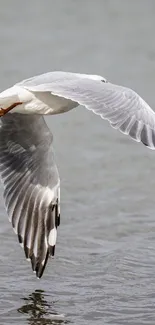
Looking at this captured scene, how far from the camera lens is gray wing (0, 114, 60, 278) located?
22.6ft

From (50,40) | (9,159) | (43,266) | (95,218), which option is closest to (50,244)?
(43,266)

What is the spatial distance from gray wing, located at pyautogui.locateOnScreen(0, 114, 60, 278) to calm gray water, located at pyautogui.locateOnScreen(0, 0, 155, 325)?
0.67ft

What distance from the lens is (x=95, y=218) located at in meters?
8.10

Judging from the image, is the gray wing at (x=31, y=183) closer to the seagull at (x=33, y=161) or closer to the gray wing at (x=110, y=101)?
the seagull at (x=33, y=161)

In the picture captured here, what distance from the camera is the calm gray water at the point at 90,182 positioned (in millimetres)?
6500

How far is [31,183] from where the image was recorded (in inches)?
279

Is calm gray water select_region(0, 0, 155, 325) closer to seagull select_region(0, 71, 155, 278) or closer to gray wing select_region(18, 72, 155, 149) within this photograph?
seagull select_region(0, 71, 155, 278)

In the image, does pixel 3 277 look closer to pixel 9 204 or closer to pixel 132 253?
pixel 9 204

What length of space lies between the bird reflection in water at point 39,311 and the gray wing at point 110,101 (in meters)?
1.21

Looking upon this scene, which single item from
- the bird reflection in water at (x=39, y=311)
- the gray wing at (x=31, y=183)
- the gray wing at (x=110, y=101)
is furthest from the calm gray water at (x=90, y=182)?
the gray wing at (x=110, y=101)

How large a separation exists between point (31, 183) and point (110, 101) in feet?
4.60

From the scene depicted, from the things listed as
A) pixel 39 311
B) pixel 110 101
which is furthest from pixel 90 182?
pixel 110 101

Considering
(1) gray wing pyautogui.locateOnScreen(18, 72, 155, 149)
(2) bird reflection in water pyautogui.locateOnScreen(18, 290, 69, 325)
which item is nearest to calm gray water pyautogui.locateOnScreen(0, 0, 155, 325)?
(2) bird reflection in water pyautogui.locateOnScreen(18, 290, 69, 325)

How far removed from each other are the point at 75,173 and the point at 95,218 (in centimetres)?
103
